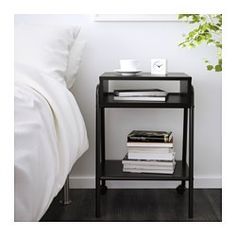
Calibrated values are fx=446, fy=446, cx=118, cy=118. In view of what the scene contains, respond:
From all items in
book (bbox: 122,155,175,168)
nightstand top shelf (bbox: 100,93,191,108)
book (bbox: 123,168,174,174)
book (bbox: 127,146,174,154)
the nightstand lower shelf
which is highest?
nightstand top shelf (bbox: 100,93,191,108)

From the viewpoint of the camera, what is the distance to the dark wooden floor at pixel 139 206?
7.08 ft

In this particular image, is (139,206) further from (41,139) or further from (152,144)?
(41,139)

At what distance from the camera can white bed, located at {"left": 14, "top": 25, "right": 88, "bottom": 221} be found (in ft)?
4.02

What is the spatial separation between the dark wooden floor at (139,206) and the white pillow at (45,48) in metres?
0.65

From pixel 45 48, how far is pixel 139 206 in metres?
0.93

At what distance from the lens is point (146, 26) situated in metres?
2.52

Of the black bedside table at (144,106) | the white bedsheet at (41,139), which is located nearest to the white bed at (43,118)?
the white bedsheet at (41,139)

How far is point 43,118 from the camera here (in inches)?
60.9

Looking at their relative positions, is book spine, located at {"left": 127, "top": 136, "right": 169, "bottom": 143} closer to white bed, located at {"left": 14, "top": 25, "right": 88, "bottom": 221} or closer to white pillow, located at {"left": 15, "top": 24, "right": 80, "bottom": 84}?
white bed, located at {"left": 14, "top": 25, "right": 88, "bottom": 221}

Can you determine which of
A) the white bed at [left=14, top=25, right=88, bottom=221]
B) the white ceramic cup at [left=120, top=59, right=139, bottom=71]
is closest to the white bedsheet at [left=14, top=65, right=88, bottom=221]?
the white bed at [left=14, top=25, right=88, bottom=221]

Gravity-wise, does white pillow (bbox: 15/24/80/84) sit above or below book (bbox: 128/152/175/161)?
above

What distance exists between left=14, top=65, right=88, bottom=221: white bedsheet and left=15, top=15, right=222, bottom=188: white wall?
1.65 feet

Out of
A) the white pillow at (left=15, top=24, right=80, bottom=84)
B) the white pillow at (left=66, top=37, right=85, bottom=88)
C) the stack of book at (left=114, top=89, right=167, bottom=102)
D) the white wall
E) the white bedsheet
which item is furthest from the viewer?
the white wall
